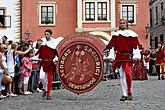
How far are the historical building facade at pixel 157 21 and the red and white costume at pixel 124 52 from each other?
39.4m

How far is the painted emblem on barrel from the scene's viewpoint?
12570 millimetres

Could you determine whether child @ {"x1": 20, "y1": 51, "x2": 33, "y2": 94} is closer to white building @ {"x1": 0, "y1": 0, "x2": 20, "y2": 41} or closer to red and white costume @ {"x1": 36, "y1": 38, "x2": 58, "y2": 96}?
red and white costume @ {"x1": 36, "y1": 38, "x2": 58, "y2": 96}

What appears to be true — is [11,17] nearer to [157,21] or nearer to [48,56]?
[157,21]

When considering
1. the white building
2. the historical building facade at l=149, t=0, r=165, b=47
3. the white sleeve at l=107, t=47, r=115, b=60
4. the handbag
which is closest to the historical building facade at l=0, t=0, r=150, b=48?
the white building

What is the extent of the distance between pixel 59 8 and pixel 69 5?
96 centimetres

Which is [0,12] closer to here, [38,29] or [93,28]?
[38,29]

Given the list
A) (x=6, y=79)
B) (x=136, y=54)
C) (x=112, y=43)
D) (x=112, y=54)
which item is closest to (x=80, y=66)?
(x=112, y=54)

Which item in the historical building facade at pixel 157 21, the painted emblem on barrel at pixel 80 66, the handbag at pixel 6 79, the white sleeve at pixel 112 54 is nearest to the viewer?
the white sleeve at pixel 112 54

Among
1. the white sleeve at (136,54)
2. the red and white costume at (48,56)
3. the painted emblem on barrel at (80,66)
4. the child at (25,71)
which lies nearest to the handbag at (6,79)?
the child at (25,71)

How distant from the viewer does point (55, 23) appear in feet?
142

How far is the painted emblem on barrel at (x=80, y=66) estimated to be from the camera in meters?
12.6

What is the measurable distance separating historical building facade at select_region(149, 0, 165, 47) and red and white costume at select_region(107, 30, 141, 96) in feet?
129

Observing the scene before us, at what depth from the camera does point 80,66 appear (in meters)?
12.7

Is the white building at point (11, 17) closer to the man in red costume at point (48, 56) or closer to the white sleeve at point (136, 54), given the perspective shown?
the man in red costume at point (48, 56)
